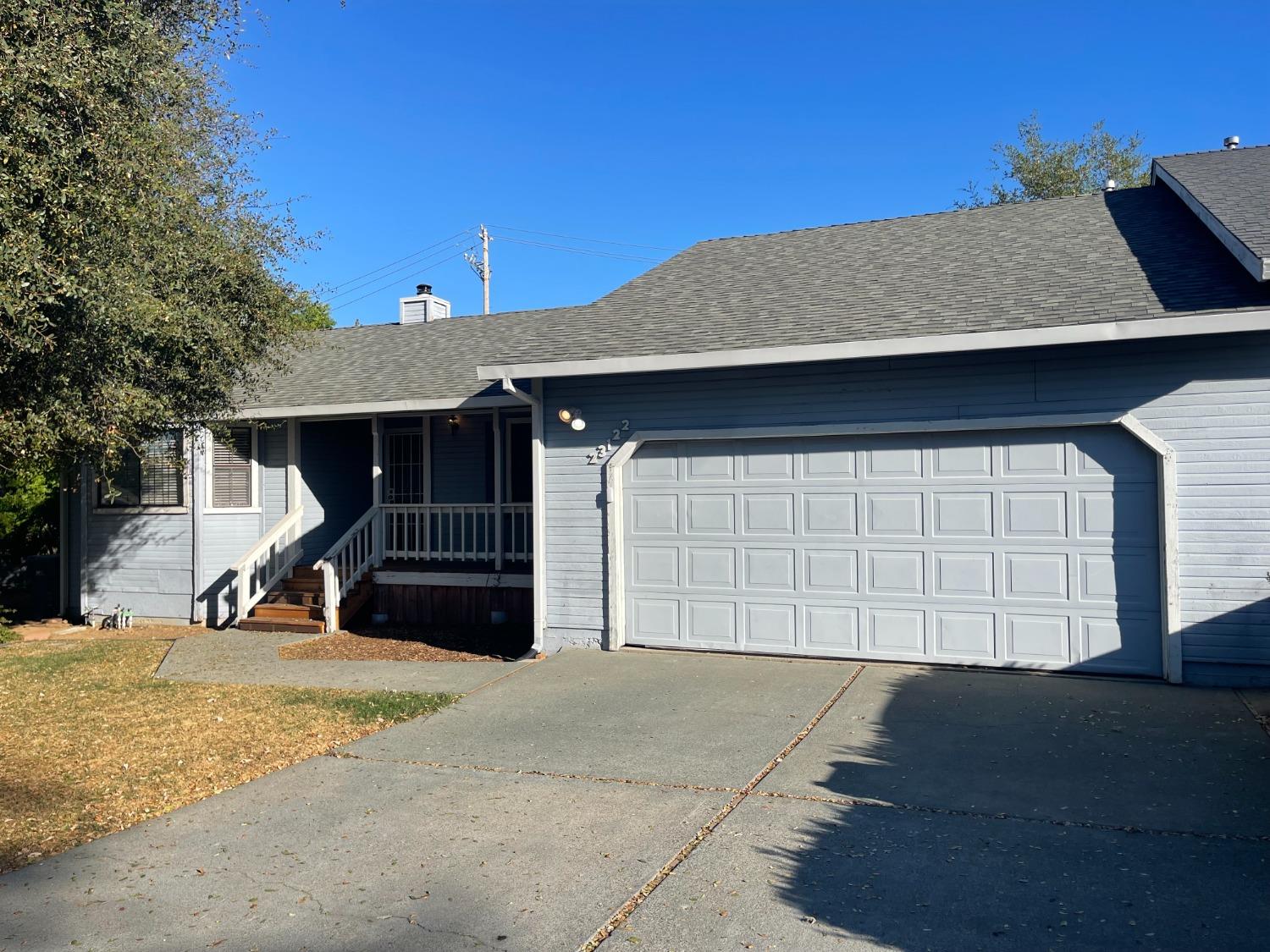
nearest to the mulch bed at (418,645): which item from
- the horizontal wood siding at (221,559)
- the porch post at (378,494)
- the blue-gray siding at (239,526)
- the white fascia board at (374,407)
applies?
the porch post at (378,494)

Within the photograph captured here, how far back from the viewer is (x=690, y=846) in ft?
15.3

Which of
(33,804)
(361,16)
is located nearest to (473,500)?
(361,16)

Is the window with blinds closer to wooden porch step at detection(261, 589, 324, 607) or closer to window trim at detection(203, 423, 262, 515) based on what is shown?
window trim at detection(203, 423, 262, 515)

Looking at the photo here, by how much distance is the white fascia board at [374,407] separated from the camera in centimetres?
1144

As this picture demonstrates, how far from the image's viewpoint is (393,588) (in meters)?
12.8

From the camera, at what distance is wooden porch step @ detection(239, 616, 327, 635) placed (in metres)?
12.3

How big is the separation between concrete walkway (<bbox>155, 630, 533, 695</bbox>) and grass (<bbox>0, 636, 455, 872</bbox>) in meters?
0.28

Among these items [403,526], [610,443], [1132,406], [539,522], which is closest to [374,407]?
[403,526]

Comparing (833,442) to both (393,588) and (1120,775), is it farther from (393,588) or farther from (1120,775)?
(393,588)

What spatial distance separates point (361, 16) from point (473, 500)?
6.32 m

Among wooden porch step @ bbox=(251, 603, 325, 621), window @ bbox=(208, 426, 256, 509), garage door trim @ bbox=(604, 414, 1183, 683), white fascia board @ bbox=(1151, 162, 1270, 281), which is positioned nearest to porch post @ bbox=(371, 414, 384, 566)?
wooden porch step @ bbox=(251, 603, 325, 621)

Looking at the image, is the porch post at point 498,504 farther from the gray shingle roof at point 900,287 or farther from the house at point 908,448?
the gray shingle roof at point 900,287

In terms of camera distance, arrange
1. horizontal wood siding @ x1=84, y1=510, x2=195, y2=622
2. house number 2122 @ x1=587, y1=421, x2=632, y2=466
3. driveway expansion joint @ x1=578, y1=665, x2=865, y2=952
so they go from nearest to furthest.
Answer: driveway expansion joint @ x1=578, y1=665, x2=865, y2=952, house number 2122 @ x1=587, y1=421, x2=632, y2=466, horizontal wood siding @ x1=84, y1=510, x2=195, y2=622

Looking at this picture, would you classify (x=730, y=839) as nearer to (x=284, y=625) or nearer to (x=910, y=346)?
(x=910, y=346)
